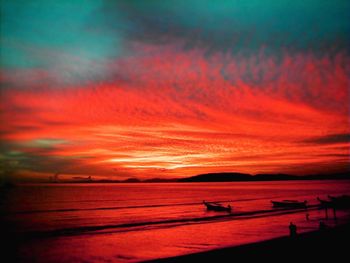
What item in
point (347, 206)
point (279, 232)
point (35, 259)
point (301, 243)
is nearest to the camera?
point (301, 243)

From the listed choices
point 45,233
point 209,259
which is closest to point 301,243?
point 209,259

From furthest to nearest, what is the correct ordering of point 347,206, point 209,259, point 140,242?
1. point 347,206
2. point 140,242
3. point 209,259

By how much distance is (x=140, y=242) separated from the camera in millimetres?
25047

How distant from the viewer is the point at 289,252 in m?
11.9

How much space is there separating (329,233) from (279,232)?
561 inches

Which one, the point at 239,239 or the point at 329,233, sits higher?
the point at 329,233

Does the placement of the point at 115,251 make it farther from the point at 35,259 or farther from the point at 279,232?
the point at 279,232

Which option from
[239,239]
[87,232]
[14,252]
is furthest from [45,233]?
[239,239]

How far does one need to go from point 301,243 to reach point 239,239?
42.9ft

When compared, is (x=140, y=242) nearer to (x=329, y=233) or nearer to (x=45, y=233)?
(x=45, y=233)

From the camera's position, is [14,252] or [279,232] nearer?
[14,252]

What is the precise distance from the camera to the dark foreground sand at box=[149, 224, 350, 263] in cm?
1096

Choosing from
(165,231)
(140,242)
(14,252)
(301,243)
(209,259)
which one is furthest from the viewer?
(165,231)

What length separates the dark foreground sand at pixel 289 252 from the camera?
11.0 meters
